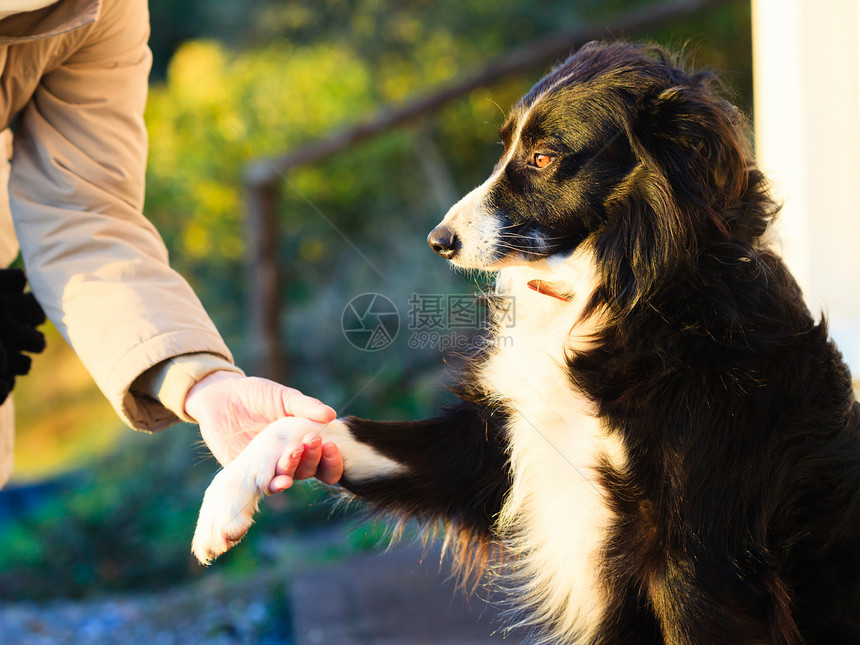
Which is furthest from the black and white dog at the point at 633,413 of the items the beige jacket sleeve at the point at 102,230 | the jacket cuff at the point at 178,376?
the beige jacket sleeve at the point at 102,230

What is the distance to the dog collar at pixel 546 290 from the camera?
1.83 metres

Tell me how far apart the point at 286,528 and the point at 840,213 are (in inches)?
114

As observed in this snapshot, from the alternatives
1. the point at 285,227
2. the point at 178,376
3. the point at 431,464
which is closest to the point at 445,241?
the point at 431,464

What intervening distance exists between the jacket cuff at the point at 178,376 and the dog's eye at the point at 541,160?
0.83 meters

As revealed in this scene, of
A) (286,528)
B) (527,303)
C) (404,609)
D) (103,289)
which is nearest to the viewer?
(103,289)

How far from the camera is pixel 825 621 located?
1563 mm

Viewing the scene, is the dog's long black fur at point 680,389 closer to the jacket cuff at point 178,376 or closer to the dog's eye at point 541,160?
the dog's eye at point 541,160

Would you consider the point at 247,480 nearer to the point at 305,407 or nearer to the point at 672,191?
the point at 305,407

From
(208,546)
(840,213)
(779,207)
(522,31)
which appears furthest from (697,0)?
(208,546)

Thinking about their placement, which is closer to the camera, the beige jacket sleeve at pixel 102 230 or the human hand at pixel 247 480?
the human hand at pixel 247 480

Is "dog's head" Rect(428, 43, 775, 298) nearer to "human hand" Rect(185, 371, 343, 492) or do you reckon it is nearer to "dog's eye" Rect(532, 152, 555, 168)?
"dog's eye" Rect(532, 152, 555, 168)

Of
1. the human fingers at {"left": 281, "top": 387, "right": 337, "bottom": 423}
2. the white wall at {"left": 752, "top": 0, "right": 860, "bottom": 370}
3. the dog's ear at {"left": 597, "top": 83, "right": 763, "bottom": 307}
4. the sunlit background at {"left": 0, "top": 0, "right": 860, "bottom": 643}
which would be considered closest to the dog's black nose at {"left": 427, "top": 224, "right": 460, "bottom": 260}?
the sunlit background at {"left": 0, "top": 0, "right": 860, "bottom": 643}

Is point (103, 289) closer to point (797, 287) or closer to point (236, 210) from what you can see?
point (797, 287)

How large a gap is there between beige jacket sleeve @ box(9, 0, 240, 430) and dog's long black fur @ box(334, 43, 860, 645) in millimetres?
499
